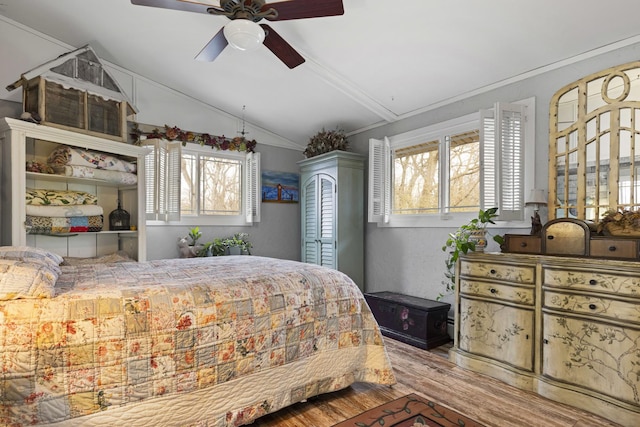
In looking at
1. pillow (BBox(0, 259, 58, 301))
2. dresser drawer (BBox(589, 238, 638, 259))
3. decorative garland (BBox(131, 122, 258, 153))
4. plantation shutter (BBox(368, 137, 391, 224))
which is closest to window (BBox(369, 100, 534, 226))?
plantation shutter (BBox(368, 137, 391, 224))

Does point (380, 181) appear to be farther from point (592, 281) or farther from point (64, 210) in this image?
point (64, 210)

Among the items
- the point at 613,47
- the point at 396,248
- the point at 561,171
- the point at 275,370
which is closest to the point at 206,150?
the point at 396,248

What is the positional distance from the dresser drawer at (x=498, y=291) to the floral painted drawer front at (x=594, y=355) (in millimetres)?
185

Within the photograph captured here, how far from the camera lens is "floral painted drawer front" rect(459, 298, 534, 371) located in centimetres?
261

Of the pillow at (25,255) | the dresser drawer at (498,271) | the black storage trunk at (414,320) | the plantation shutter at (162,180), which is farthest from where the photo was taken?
the plantation shutter at (162,180)

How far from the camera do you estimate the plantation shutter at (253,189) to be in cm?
478

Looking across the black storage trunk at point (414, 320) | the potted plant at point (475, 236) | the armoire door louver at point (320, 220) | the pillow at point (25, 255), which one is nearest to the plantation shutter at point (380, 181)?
the armoire door louver at point (320, 220)

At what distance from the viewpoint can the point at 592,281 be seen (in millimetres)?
2283

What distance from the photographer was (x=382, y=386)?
8.50 ft

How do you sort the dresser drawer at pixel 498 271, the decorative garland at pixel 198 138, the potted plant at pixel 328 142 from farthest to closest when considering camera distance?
1. the potted plant at pixel 328 142
2. the decorative garland at pixel 198 138
3. the dresser drawer at pixel 498 271

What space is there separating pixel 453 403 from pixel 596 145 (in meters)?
2.20

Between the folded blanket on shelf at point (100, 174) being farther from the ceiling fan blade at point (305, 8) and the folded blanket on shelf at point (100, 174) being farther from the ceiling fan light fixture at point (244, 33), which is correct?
the ceiling fan blade at point (305, 8)

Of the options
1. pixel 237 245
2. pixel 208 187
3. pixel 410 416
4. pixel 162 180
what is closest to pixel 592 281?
pixel 410 416

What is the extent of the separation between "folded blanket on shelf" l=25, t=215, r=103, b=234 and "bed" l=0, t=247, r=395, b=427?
727mm
